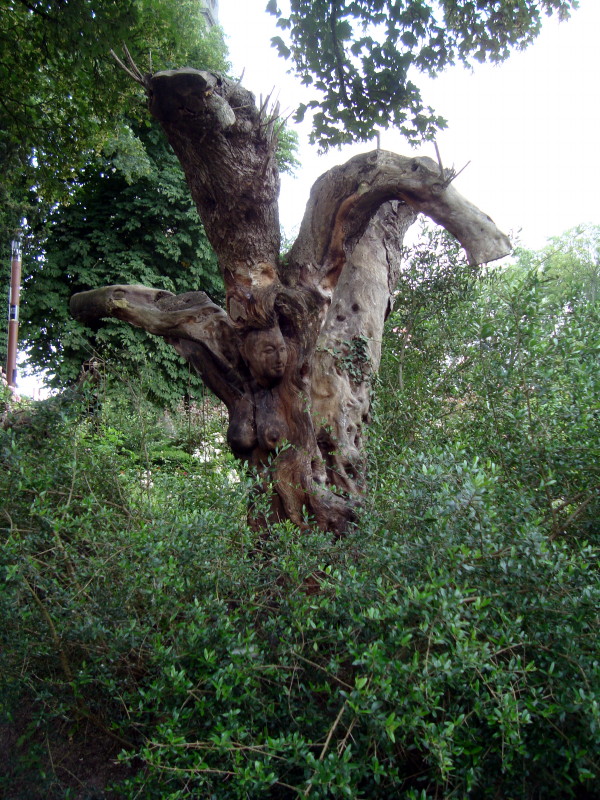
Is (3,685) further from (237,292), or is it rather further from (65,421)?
(237,292)

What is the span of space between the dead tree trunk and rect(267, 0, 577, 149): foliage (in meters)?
1.12

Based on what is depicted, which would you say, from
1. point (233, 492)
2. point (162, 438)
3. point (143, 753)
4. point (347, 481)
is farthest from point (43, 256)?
point (143, 753)

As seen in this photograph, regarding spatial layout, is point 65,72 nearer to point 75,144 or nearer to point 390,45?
point 75,144

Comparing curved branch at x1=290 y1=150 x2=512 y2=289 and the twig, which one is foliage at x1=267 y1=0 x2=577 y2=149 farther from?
the twig

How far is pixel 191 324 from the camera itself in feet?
16.6

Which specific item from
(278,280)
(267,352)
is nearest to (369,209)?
(278,280)

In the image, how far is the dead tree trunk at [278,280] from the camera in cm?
446

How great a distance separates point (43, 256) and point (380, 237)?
40.5 feet

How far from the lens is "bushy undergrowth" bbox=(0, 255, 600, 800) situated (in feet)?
6.91

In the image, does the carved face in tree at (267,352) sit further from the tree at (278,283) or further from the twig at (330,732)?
the twig at (330,732)

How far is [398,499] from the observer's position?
2910 mm

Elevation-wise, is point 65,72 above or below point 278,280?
above

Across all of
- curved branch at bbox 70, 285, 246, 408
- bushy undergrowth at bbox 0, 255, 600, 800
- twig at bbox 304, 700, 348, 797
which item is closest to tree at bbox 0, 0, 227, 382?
curved branch at bbox 70, 285, 246, 408

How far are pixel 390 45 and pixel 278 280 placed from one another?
238 cm
